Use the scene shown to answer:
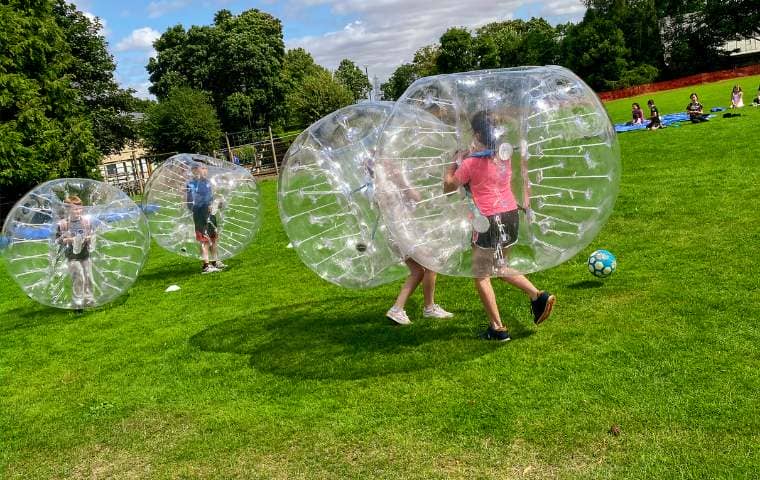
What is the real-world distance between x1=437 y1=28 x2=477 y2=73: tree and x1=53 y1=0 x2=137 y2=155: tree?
4370 centimetres

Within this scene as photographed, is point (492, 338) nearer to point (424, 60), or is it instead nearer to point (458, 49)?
point (458, 49)

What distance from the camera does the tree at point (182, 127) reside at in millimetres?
41156

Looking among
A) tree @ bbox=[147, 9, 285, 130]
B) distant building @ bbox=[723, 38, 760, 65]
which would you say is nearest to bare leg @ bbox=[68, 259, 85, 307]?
tree @ bbox=[147, 9, 285, 130]

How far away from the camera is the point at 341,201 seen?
19.2ft

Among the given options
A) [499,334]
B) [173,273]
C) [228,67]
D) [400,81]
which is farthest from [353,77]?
[499,334]

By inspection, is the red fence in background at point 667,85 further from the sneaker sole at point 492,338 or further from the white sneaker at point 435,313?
the sneaker sole at point 492,338

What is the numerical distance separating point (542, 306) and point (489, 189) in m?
1.39

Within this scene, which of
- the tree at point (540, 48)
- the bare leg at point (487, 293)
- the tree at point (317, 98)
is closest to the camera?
the bare leg at point (487, 293)

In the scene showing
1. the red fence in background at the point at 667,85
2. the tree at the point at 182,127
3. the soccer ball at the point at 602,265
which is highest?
the tree at the point at 182,127

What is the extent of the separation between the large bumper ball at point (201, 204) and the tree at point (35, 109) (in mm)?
18351

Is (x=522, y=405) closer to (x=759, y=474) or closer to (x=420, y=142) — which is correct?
(x=759, y=474)

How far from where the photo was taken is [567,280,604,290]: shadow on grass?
6756mm

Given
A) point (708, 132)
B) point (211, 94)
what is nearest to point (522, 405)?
point (708, 132)

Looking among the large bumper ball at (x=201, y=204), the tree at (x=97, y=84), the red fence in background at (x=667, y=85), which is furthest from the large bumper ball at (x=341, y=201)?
the red fence in background at (x=667, y=85)
